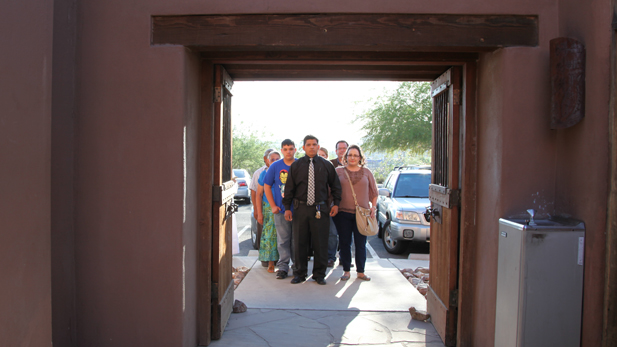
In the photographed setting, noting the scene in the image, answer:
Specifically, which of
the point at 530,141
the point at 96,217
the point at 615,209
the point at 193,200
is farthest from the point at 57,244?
the point at 615,209

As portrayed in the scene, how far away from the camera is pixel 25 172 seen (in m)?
2.61

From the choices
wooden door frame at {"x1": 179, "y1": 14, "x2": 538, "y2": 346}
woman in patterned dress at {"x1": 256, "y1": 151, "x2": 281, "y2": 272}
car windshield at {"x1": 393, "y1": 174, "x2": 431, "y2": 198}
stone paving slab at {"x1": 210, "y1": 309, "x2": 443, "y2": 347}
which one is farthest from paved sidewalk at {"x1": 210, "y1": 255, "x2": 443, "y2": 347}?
car windshield at {"x1": 393, "y1": 174, "x2": 431, "y2": 198}

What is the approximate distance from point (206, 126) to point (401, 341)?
2.71 m

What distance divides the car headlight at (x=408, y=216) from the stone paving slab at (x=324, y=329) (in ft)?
10.8

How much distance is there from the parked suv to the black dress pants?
7.55ft

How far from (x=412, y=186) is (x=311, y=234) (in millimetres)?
3877

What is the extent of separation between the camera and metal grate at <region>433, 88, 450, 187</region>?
4383 millimetres

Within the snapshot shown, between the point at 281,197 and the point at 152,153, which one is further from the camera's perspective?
the point at 281,197

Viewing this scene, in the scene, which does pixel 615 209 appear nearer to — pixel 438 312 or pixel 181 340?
pixel 438 312

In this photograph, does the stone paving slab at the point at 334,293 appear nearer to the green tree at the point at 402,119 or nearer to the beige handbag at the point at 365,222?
the beige handbag at the point at 365,222

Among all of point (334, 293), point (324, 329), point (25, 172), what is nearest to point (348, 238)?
point (334, 293)

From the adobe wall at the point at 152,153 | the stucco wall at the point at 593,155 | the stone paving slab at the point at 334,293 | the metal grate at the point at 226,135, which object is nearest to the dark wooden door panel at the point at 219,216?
the metal grate at the point at 226,135

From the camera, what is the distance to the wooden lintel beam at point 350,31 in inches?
128

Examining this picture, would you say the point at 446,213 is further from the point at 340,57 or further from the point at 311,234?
the point at 311,234
